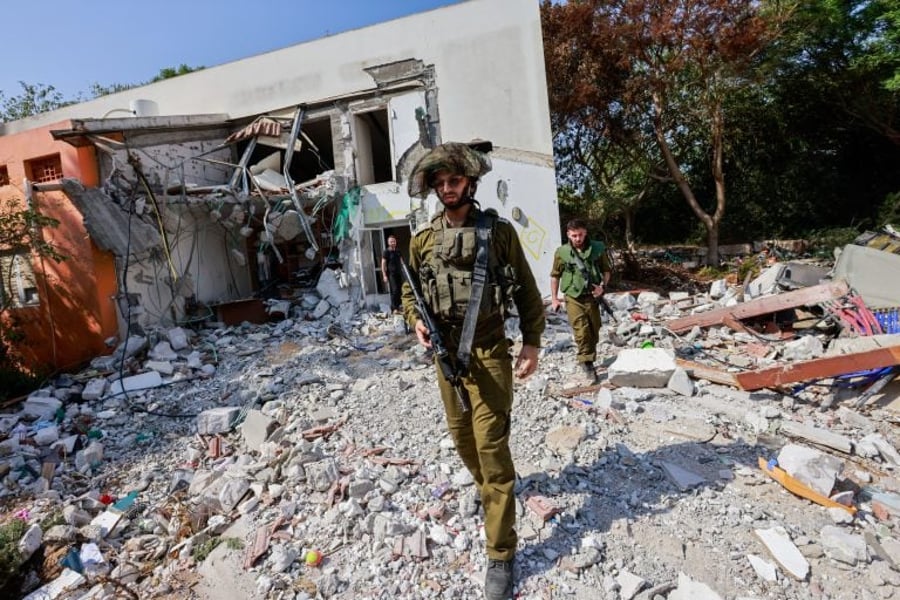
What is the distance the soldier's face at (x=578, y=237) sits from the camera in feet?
14.4

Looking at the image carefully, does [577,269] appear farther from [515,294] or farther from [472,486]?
[472,486]

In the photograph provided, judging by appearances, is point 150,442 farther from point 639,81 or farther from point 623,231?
point 623,231

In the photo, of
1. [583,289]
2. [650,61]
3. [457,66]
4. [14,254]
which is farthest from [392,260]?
[650,61]

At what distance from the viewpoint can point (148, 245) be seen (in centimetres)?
789

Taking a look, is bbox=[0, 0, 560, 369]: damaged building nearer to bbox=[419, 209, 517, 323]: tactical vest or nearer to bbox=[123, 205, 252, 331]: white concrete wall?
bbox=[123, 205, 252, 331]: white concrete wall

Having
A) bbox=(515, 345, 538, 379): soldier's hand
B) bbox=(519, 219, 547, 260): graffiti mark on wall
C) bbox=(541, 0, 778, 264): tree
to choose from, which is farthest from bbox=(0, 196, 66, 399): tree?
bbox=(541, 0, 778, 264): tree

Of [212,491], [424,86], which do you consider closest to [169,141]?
[424,86]

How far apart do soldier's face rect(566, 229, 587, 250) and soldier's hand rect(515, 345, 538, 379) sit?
7.71 feet

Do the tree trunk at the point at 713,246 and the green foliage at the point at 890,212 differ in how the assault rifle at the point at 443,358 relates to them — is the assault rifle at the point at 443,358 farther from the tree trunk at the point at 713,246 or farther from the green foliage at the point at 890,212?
the green foliage at the point at 890,212

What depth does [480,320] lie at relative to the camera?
2311 mm

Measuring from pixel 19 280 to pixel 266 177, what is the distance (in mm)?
4526

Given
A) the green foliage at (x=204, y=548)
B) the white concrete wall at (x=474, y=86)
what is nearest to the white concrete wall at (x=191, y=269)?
the white concrete wall at (x=474, y=86)

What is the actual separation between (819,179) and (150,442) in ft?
54.1

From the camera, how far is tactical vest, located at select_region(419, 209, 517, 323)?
90.0 inches
